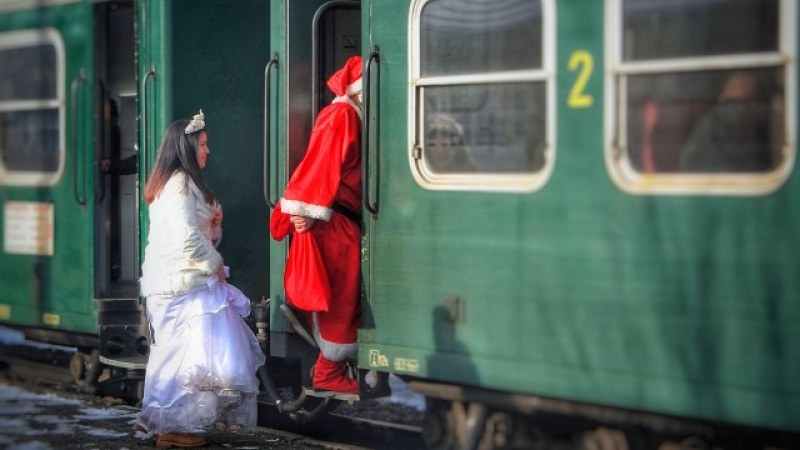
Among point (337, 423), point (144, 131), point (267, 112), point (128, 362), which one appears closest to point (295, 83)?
point (267, 112)

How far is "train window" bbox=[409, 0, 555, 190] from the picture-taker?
6.21 m

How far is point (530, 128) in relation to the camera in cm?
624

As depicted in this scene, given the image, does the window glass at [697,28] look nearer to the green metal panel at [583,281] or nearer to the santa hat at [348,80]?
the green metal panel at [583,281]

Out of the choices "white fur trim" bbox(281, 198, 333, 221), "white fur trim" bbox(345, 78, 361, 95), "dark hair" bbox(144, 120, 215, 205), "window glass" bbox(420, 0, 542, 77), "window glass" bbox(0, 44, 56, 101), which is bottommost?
"white fur trim" bbox(281, 198, 333, 221)

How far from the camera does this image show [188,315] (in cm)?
780

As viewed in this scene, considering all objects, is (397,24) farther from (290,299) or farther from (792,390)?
(792,390)

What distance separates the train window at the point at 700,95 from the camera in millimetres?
5379

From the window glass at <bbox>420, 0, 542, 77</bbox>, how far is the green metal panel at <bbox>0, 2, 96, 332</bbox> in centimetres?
390

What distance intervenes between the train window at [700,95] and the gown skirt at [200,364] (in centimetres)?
277

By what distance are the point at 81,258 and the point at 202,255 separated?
7.89 feet

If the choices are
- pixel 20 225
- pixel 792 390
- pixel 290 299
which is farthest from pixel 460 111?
pixel 20 225

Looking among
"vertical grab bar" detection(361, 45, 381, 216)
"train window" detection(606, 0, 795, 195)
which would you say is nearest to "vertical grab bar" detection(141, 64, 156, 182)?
"vertical grab bar" detection(361, 45, 381, 216)

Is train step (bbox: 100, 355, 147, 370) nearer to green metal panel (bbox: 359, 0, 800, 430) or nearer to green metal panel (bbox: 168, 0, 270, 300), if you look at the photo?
green metal panel (bbox: 168, 0, 270, 300)

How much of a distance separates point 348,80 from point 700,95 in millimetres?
2346
